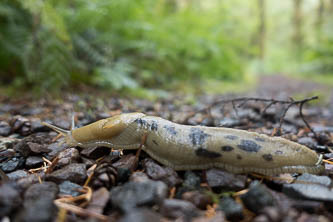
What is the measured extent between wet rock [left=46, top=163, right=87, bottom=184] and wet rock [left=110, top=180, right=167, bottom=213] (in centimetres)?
29

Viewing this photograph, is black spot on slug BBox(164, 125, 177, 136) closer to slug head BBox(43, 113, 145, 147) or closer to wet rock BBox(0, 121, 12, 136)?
slug head BBox(43, 113, 145, 147)

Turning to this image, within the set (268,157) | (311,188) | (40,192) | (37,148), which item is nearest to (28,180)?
(40,192)

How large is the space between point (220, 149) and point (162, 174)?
39 centimetres

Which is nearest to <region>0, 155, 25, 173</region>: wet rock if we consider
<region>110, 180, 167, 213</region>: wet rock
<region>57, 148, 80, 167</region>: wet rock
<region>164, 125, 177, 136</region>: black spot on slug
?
<region>57, 148, 80, 167</region>: wet rock

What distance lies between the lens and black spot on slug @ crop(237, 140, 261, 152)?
1.47 m

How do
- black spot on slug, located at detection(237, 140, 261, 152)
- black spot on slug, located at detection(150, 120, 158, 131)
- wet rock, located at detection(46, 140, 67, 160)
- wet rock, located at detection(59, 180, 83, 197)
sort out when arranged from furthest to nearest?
wet rock, located at detection(46, 140, 67, 160), black spot on slug, located at detection(150, 120, 158, 131), black spot on slug, located at detection(237, 140, 261, 152), wet rock, located at detection(59, 180, 83, 197)

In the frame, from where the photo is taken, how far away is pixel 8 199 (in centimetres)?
110

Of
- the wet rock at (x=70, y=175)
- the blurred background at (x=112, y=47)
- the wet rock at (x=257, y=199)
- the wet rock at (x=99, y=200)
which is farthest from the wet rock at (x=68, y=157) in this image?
the blurred background at (x=112, y=47)

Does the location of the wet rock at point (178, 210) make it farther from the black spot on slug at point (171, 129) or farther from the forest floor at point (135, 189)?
the black spot on slug at point (171, 129)

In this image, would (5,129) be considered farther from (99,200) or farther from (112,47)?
(112,47)

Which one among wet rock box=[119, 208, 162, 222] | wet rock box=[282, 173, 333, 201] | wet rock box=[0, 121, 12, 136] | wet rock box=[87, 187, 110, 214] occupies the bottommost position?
wet rock box=[87, 187, 110, 214]

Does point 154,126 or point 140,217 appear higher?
point 154,126

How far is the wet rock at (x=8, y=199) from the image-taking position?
3.51 feet

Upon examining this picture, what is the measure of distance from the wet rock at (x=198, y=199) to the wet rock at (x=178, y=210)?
0.25ft
